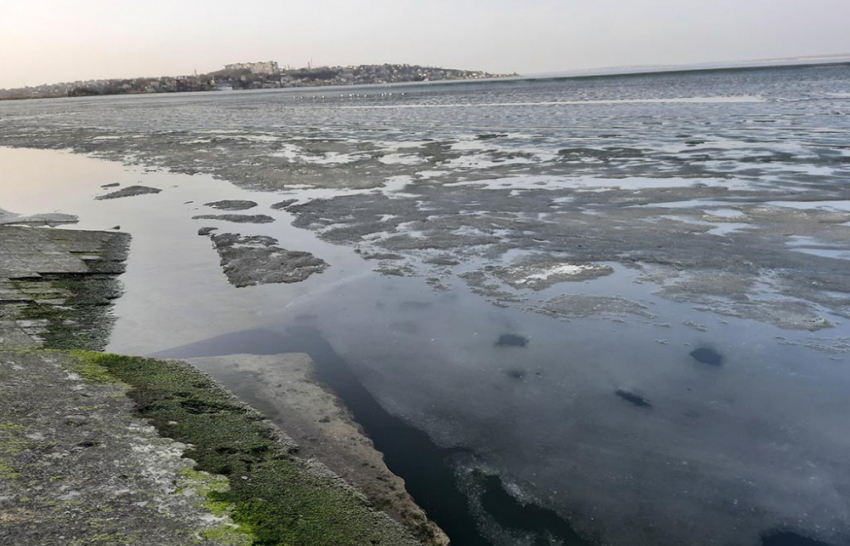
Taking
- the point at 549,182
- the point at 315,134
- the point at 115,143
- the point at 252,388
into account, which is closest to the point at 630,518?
the point at 252,388

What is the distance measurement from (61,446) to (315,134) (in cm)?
3867

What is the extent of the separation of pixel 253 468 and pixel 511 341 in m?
4.13

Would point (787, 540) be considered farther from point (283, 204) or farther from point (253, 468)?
point (283, 204)

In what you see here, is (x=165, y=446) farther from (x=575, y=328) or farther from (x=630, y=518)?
(x=575, y=328)

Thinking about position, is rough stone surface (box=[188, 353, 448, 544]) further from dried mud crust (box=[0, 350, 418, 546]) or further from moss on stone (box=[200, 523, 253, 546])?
moss on stone (box=[200, 523, 253, 546])

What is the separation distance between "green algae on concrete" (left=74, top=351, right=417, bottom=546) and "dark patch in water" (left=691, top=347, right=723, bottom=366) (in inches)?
185

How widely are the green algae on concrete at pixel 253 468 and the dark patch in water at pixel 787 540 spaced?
109 inches

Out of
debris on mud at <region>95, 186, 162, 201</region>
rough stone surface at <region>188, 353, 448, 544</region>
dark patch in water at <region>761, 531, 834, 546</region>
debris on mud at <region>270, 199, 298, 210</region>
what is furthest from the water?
debris on mud at <region>95, 186, 162, 201</region>

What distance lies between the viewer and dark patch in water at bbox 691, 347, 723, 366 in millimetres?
7180

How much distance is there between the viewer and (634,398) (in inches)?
257

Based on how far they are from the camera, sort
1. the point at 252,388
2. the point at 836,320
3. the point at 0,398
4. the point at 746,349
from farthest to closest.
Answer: the point at 836,320 < the point at 746,349 < the point at 252,388 < the point at 0,398

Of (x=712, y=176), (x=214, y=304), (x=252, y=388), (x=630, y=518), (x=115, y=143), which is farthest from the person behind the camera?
A: (x=115, y=143)

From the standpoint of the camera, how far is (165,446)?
5008 millimetres

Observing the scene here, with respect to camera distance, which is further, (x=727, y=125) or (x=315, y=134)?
(x=315, y=134)
